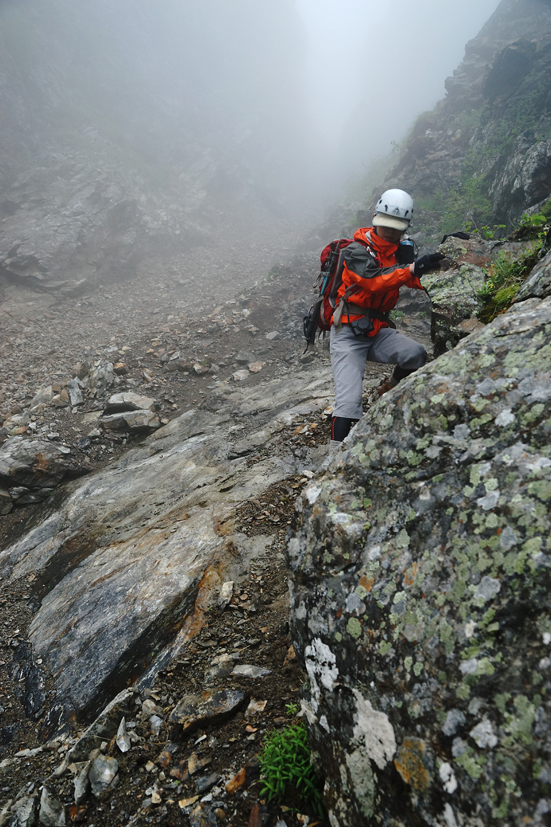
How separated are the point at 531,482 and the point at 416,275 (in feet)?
9.51

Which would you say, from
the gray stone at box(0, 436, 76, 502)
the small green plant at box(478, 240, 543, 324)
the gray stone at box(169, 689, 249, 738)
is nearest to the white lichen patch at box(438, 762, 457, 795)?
the gray stone at box(169, 689, 249, 738)

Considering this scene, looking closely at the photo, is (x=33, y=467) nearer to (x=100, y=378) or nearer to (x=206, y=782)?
(x=100, y=378)

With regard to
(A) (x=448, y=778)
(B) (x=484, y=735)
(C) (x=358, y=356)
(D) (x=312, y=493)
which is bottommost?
(A) (x=448, y=778)

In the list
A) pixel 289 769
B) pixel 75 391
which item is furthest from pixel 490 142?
pixel 289 769

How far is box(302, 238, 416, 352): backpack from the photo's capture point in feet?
15.8

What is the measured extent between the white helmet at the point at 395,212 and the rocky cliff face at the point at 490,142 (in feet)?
25.6

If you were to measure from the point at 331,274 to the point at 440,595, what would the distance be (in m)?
4.03

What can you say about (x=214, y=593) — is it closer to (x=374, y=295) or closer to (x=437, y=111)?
(x=374, y=295)

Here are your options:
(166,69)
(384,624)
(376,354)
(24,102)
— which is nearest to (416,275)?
(376,354)

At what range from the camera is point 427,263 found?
3971 millimetres

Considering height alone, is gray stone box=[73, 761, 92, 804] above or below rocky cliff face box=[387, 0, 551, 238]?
below

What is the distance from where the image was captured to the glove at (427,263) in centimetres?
394

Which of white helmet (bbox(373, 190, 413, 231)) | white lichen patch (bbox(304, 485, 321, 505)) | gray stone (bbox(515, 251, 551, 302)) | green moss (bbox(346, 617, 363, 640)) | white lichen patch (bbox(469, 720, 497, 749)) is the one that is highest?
white helmet (bbox(373, 190, 413, 231))

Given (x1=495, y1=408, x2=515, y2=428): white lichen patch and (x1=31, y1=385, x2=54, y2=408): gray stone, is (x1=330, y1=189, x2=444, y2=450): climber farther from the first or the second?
(x1=31, y1=385, x2=54, y2=408): gray stone
